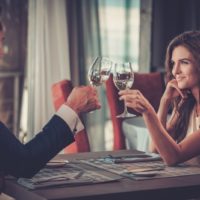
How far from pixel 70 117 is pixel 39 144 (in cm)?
15

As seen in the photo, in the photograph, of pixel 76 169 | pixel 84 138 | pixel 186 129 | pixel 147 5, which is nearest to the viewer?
pixel 76 169

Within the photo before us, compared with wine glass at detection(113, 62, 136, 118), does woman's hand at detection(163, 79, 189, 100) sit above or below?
below

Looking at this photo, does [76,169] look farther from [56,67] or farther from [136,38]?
[136,38]

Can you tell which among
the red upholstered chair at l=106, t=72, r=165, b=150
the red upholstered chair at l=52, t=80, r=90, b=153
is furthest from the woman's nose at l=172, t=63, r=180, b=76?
the red upholstered chair at l=106, t=72, r=165, b=150

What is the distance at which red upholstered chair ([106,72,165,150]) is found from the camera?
413 cm

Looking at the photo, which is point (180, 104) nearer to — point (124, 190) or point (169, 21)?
point (124, 190)

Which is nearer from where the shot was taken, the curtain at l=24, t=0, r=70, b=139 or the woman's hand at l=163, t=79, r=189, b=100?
the woman's hand at l=163, t=79, r=189, b=100

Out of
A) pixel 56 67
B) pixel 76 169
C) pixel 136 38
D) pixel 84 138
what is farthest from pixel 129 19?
pixel 76 169

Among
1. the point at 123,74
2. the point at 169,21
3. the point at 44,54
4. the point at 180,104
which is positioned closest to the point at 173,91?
the point at 180,104

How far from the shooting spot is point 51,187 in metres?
1.89

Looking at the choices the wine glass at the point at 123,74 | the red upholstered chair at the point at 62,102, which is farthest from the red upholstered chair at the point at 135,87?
the wine glass at the point at 123,74

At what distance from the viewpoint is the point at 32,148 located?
192cm

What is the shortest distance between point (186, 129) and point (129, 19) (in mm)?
3180

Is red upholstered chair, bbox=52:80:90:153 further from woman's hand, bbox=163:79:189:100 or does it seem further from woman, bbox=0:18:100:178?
woman, bbox=0:18:100:178
